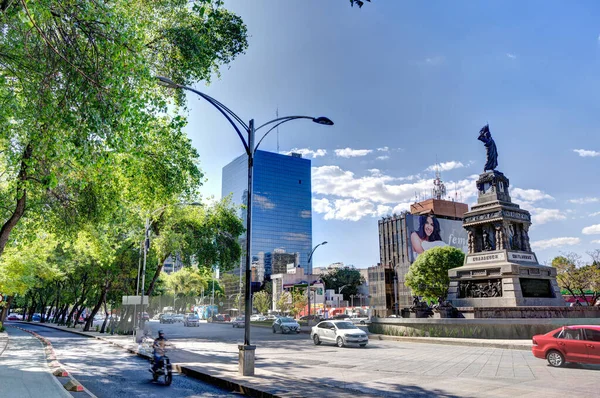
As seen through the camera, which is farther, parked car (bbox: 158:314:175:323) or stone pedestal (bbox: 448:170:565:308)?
parked car (bbox: 158:314:175:323)

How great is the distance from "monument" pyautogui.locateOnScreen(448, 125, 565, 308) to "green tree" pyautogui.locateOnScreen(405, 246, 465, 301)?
32247 mm

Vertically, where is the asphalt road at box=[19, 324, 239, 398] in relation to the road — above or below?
below

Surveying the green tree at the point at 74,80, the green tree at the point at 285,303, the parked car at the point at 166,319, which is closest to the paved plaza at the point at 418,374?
the green tree at the point at 74,80

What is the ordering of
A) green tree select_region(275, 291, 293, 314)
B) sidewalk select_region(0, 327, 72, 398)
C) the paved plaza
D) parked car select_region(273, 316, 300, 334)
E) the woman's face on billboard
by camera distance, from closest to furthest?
the paved plaza
sidewalk select_region(0, 327, 72, 398)
parked car select_region(273, 316, 300, 334)
green tree select_region(275, 291, 293, 314)
the woman's face on billboard

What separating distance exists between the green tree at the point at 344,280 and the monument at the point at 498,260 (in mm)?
86205

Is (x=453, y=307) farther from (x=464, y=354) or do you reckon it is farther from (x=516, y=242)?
(x=464, y=354)

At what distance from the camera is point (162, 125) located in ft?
65.0

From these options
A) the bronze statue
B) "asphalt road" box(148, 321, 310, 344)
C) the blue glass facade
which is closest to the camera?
the bronze statue

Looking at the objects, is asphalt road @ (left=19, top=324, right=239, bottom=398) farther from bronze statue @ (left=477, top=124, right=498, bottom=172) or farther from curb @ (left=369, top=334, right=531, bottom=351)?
bronze statue @ (left=477, top=124, right=498, bottom=172)

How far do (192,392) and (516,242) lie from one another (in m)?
22.6

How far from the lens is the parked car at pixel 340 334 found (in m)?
23.8

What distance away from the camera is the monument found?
24.9 m

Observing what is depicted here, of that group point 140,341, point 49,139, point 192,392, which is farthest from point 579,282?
point 49,139

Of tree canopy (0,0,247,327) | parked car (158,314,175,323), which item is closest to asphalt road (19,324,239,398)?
tree canopy (0,0,247,327)
